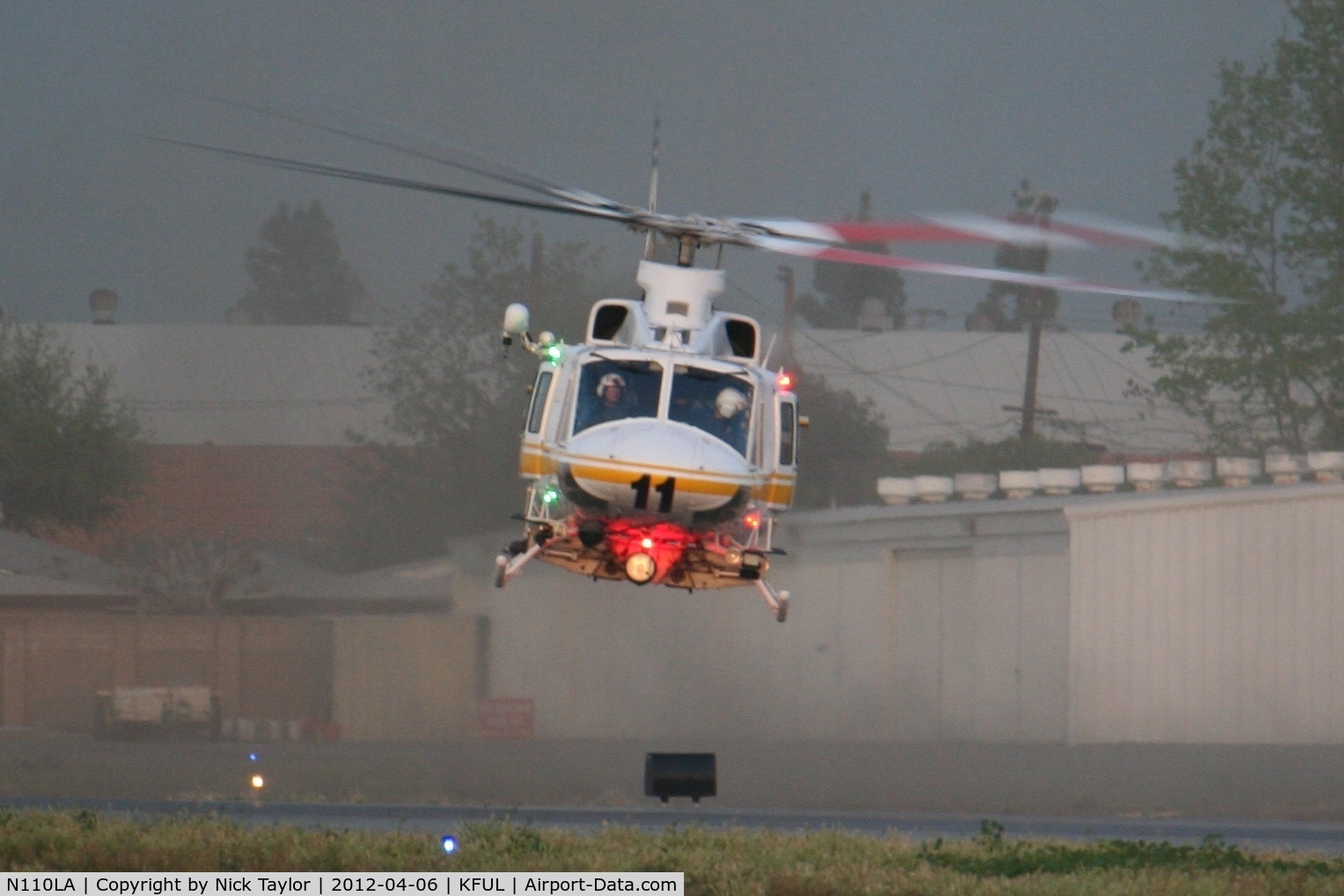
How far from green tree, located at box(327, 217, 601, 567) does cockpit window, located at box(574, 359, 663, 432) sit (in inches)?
1090

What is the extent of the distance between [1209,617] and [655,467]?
642 inches

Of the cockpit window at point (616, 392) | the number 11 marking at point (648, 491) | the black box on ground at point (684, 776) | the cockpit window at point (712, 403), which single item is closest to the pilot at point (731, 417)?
the cockpit window at point (712, 403)

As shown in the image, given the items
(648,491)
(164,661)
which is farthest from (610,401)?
(164,661)

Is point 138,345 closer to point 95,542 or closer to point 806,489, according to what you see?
point 95,542

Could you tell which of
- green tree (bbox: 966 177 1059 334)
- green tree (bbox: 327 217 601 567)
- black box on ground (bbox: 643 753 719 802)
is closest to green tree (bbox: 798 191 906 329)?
green tree (bbox: 966 177 1059 334)

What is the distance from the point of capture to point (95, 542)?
5503 cm

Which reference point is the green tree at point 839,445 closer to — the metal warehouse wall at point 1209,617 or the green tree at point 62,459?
the green tree at point 62,459

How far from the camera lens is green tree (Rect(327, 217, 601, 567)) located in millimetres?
52219

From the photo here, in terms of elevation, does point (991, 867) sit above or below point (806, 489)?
below

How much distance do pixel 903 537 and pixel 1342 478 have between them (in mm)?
7909

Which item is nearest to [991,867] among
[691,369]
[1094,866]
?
[1094,866]

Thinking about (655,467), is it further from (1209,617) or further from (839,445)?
(839,445)

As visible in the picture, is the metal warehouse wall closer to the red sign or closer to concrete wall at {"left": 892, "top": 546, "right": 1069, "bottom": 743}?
concrete wall at {"left": 892, "top": 546, "right": 1069, "bottom": 743}

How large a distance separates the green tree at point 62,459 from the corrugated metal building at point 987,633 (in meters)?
18.6
